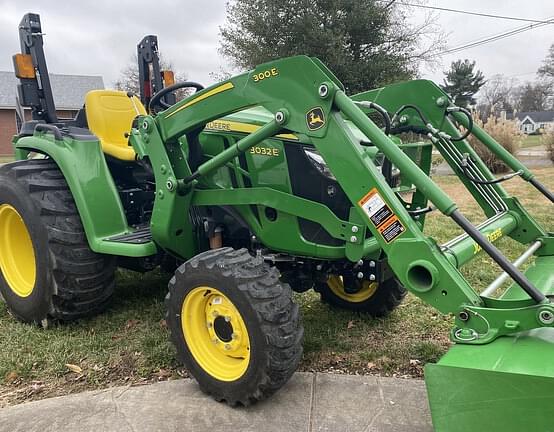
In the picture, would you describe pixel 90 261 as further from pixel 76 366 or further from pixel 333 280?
pixel 333 280

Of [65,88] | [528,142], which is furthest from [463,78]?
[65,88]

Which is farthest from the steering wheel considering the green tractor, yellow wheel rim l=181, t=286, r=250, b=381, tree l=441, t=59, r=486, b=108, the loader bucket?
tree l=441, t=59, r=486, b=108

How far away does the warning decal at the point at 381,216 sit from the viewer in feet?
7.62

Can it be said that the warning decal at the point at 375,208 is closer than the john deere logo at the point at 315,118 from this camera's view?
Yes

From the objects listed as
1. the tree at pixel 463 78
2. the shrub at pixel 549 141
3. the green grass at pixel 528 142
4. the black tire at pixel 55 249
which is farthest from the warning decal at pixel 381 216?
the tree at pixel 463 78

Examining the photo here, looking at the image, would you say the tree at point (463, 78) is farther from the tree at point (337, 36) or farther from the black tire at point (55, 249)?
the black tire at point (55, 249)

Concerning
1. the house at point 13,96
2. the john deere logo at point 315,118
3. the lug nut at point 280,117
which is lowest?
the john deere logo at point 315,118

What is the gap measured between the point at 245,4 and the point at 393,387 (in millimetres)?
16722

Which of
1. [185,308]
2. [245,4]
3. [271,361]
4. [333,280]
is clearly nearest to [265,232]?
[185,308]

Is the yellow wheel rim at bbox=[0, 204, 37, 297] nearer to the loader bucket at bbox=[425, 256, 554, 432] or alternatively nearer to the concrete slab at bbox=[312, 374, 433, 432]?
the concrete slab at bbox=[312, 374, 433, 432]

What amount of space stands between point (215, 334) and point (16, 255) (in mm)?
2163

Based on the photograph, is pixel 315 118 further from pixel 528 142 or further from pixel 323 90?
pixel 528 142

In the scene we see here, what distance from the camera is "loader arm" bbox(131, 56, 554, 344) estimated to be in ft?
7.15

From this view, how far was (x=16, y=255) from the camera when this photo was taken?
4.09 meters
